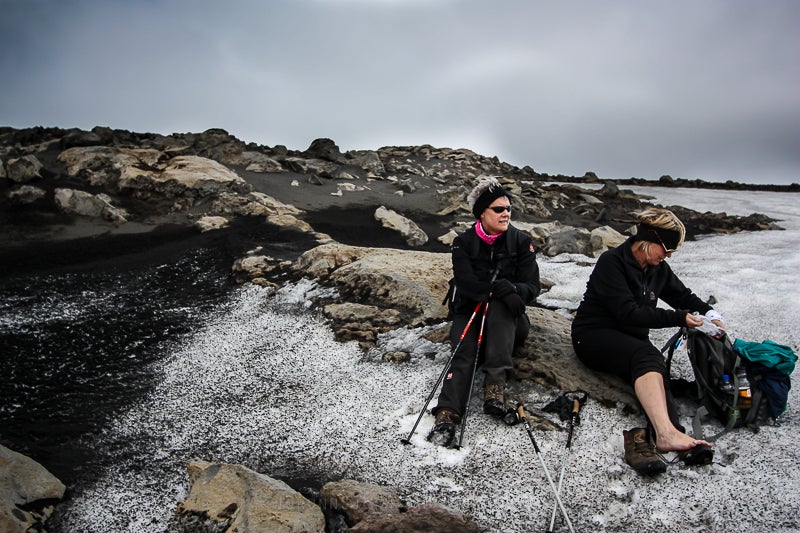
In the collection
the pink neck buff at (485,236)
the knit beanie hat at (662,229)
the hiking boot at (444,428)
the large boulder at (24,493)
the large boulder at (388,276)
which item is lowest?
the large boulder at (24,493)

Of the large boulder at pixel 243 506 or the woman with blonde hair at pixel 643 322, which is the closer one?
the large boulder at pixel 243 506

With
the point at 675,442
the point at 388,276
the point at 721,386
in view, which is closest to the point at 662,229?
the point at 721,386

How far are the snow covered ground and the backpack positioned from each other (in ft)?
0.49

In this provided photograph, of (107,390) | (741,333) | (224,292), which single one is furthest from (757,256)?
(107,390)

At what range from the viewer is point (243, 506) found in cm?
389

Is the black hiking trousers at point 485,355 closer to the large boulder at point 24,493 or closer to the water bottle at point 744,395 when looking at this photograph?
the water bottle at point 744,395

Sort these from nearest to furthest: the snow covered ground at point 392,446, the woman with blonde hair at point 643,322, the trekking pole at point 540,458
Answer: the trekking pole at point 540,458 → the snow covered ground at point 392,446 → the woman with blonde hair at point 643,322

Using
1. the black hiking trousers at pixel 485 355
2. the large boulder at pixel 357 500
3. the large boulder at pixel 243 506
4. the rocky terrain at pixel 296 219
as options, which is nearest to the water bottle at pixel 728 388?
the rocky terrain at pixel 296 219

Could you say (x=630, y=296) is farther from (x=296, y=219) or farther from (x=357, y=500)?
(x=296, y=219)

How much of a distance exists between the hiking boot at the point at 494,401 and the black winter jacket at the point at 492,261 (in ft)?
3.26

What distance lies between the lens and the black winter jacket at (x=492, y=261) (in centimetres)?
577

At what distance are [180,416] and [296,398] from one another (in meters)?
1.26

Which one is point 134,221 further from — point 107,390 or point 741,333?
point 741,333

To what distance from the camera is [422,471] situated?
14.8 feet
